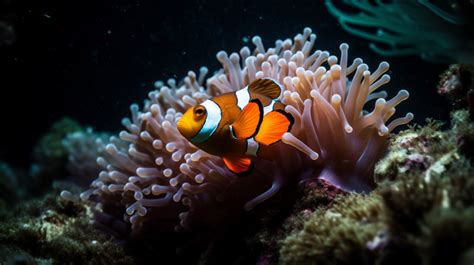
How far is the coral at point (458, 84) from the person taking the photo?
2.31 metres

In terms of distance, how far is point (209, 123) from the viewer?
2.04 m

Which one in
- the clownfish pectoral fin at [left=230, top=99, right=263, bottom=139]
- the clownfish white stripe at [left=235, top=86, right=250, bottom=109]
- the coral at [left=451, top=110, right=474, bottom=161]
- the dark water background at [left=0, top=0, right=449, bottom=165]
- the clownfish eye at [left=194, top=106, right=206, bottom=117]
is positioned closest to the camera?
the coral at [left=451, top=110, right=474, bottom=161]

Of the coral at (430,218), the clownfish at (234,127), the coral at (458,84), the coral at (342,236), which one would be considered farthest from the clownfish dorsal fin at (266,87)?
the coral at (458,84)

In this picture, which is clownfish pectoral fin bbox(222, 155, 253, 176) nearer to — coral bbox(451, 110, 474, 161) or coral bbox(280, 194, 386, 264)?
coral bbox(280, 194, 386, 264)

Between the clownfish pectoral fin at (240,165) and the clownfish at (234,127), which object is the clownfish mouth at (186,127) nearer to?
the clownfish at (234,127)

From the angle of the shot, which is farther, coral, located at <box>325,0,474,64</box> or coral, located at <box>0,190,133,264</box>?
coral, located at <box>325,0,474,64</box>

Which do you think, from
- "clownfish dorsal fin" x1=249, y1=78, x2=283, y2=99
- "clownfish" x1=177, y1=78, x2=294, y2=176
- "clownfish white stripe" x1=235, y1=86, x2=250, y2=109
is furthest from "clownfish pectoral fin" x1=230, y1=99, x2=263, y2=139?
"clownfish dorsal fin" x1=249, y1=78, x2=283, y2=99

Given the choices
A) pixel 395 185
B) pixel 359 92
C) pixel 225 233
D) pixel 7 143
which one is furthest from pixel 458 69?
pixel 7 143

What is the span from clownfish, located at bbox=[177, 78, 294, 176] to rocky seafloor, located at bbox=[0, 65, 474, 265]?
1.27 ft

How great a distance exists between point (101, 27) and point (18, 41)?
119 cm

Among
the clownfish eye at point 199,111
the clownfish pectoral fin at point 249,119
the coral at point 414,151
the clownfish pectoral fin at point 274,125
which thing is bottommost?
the coral at point 414,151

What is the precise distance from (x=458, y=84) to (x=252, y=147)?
1439mm

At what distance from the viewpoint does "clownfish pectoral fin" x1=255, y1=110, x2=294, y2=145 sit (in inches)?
80.1

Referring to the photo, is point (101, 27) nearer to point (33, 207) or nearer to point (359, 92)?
point (33, 207)
